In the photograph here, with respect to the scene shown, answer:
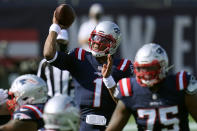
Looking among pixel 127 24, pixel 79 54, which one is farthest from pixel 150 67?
pixel 127 24

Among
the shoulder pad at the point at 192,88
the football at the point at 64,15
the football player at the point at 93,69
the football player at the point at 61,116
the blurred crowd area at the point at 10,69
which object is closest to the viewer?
the football player at the point at 61,116

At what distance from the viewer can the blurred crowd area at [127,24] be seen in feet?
34.7

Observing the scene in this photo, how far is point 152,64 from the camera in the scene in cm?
368

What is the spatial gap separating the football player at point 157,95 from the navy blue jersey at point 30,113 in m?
0.62

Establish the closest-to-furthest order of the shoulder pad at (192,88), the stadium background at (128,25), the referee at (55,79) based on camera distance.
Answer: the shoulder pad at (192,88) → the referee at (55,79) → the stadium background at (128,25)

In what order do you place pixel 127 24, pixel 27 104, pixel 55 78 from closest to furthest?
1. pixel 27 104
2. pixel 55 78
3. pixel 127 24

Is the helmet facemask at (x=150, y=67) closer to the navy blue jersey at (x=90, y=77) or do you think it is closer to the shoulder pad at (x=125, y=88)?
the shoulder pad at (x=125, y=88)

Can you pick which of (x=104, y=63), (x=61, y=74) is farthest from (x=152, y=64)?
(x=61, y=74)

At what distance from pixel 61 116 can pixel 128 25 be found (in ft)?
25.8

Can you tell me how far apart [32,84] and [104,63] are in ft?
3.05

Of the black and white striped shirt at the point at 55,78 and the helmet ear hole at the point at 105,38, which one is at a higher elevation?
the helmet ear hole at the point at 105,38

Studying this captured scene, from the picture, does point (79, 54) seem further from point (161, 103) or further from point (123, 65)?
point (161, 103)

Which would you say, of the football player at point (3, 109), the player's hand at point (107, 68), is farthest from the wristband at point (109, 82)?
the football player at point (3, 109)

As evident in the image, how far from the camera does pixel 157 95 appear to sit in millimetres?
3689
